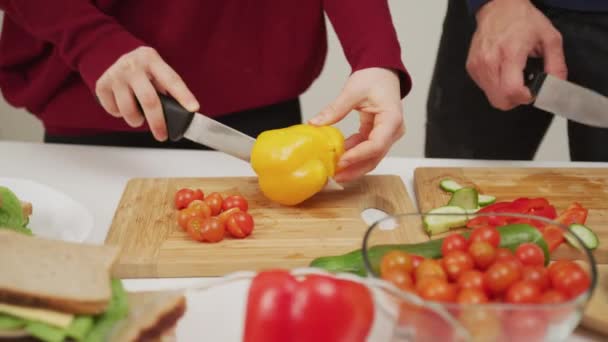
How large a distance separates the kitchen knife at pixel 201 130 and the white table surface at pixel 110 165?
198 millimetres

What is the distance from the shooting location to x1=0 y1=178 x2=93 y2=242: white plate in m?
1.16

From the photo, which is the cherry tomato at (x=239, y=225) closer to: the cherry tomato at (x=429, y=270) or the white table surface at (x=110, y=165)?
the white table surface at (x=110, y=165)

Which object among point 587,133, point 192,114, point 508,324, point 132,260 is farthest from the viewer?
point 587,133

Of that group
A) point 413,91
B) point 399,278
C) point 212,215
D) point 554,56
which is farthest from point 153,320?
point 413,91

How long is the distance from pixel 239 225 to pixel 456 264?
0.43 m

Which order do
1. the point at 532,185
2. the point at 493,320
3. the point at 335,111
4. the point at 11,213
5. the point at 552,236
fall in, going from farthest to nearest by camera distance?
the point at 532,185
the point at 335,111
the point at 11,213
the point at 552,236
the point at 493,320

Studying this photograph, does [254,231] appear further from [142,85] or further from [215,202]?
[142,85]

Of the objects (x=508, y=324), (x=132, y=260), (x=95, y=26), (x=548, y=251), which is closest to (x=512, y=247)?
(x=548, y=251)

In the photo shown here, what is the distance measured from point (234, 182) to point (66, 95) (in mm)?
371

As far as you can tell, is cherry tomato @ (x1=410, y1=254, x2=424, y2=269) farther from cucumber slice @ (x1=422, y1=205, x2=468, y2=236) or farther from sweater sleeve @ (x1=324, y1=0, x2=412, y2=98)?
sweater sleeve @ (x1=324, y1=0, x2=412, y2=98)

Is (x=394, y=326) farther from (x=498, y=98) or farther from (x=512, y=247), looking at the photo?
(x=498, y=98)

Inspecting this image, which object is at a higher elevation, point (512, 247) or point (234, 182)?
point (512, 247)

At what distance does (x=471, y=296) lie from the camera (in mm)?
809

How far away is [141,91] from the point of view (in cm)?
122
